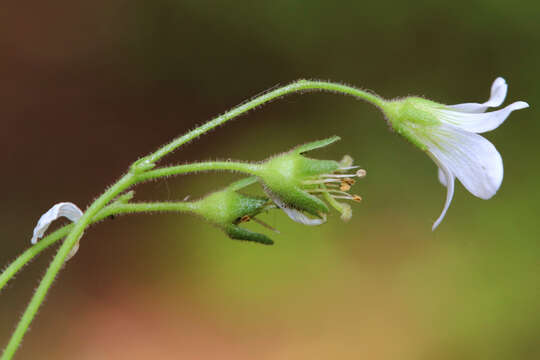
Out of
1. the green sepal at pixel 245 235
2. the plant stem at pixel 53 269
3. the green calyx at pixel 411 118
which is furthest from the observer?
the green calyx at pixel 411 118

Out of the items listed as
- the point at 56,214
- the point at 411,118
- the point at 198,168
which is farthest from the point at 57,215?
the point at 411,118

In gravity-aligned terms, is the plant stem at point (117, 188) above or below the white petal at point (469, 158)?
above

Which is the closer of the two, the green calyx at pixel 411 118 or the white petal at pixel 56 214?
the white petal at pixel 56 214

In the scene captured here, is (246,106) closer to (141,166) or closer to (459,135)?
(141,166)

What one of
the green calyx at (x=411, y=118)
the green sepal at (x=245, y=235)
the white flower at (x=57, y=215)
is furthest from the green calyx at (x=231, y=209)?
the green calyx at (x=411, y=118)

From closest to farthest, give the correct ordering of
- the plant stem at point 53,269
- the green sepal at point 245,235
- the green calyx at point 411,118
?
the plant stem at point 53,269
the green sepal at point 245,235
the green calyx at point 411,118

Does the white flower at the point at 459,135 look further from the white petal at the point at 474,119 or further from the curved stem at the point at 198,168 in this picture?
the curved stem at the point at 198,168
